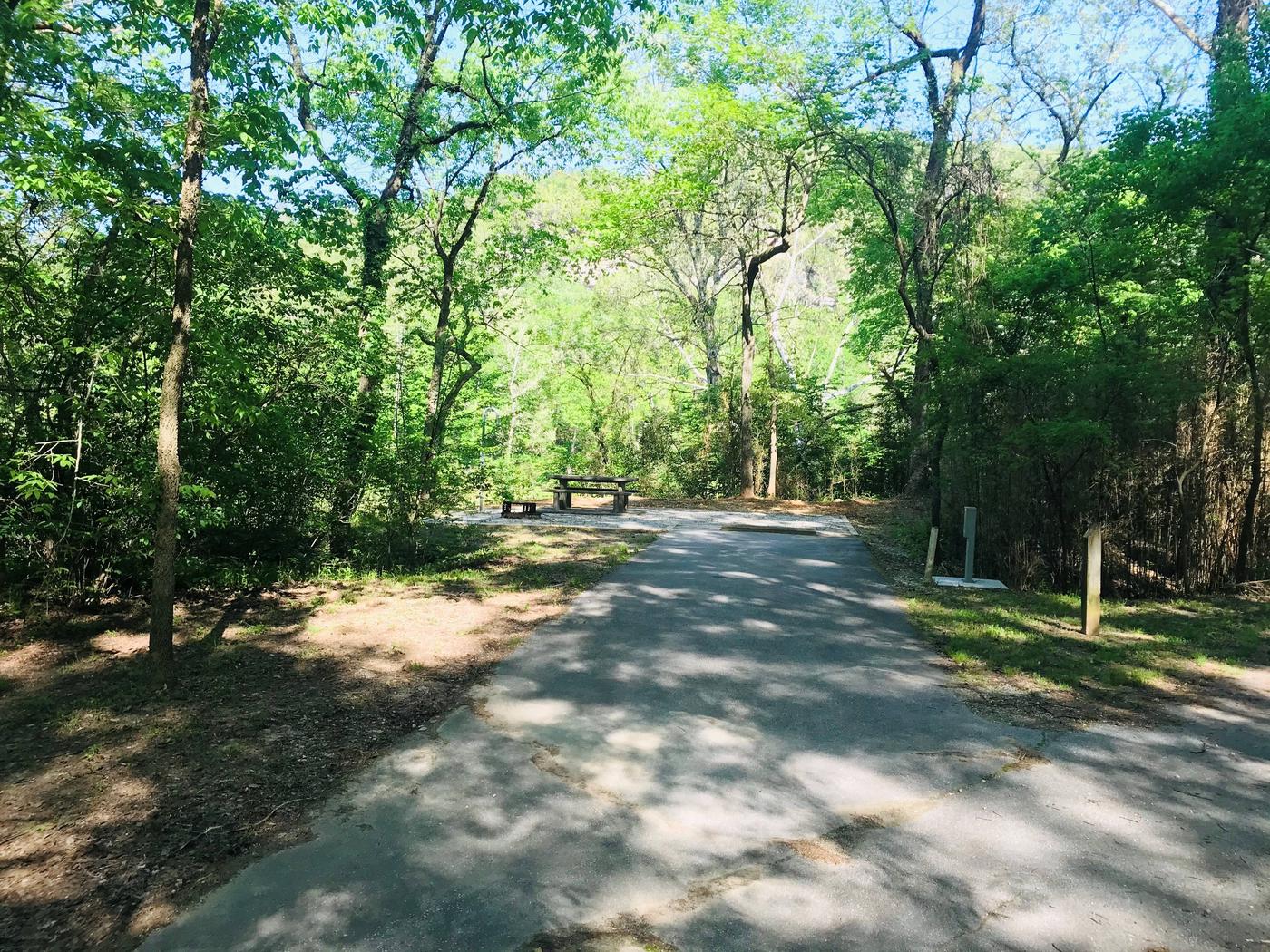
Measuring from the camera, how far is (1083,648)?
20.3 ft

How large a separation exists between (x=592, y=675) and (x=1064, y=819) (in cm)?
303

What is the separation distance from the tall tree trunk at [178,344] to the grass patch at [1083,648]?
522cm

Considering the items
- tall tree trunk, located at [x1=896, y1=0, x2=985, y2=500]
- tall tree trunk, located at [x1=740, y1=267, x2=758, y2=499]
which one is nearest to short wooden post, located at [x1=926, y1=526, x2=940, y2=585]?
tall tree trunk, located at [x1=896, y1=0, x2=985, y2=500]

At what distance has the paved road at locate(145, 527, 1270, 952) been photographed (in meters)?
2.59

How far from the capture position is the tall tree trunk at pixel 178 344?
456 centimetres

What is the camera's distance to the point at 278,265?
7348 millimetres

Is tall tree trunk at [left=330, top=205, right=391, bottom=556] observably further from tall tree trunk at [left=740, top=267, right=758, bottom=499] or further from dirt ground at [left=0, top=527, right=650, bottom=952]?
tall tree trunk at [left=740, top=267, right=758, bottom=499]

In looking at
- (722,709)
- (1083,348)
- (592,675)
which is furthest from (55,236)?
(1083,348)

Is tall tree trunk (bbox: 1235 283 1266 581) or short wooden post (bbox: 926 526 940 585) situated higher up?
tall tree trunk (bbox: 1235 283 1266 581)

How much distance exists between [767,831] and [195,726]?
319 cm

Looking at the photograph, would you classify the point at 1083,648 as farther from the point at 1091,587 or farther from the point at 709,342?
the point at 709,342

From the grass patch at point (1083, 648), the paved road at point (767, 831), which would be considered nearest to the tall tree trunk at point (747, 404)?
the grass patch at point (1083, 648)

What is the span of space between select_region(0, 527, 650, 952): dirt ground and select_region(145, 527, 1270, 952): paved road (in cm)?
29

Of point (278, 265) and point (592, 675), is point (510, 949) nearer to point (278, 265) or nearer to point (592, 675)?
point (592, 675)
